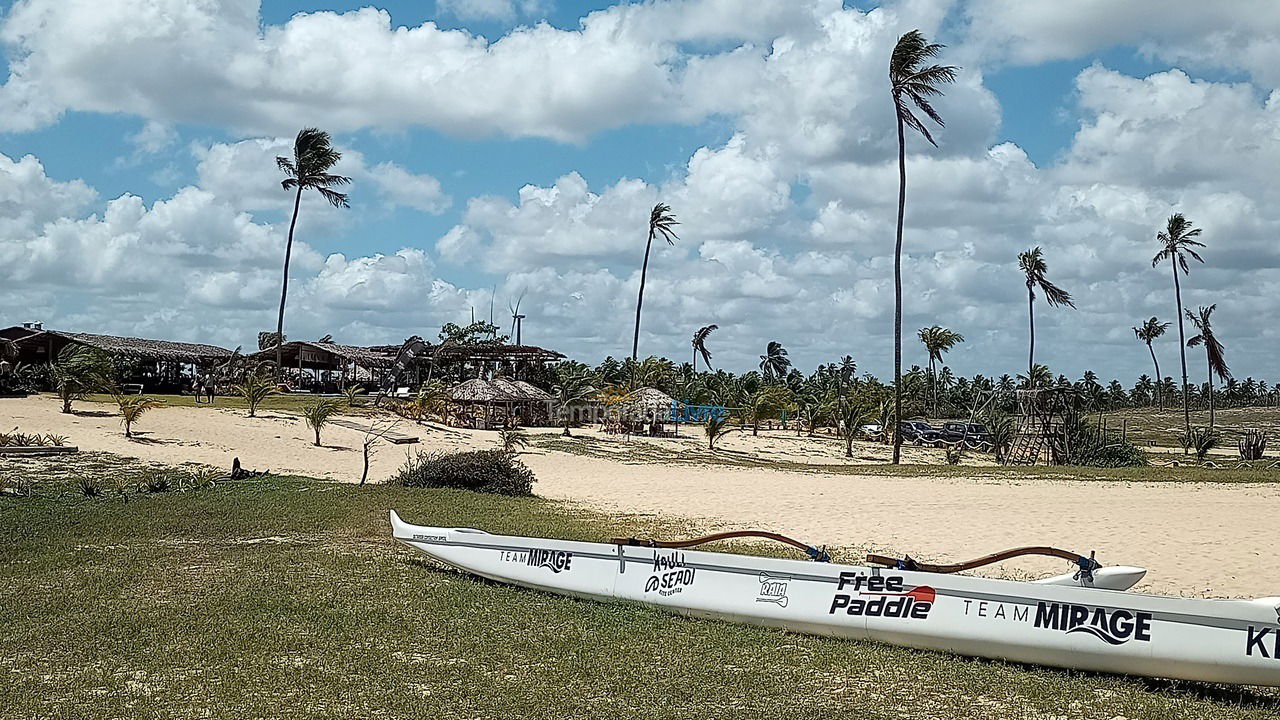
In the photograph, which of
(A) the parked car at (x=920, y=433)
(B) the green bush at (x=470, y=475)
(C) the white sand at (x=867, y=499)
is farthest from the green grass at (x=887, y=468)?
(B) the green bush at (x=470, y=475)

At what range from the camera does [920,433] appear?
36344 millimetres

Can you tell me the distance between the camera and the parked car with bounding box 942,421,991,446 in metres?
34.4

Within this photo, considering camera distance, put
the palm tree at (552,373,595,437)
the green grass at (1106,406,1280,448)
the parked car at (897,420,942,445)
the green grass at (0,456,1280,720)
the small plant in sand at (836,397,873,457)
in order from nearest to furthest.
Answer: the green grass at (0,456,1280,720), the small plant in sand at (836,397,873,457), the palm tree at (552,373,595,437), the parked car at (897,420,942,445), the green grass at (1106,406,1280,448)

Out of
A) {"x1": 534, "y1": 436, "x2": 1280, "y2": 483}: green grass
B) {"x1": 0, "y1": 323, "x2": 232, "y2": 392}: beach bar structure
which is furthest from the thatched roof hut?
{"x1": 534, "y1": 436, "x2": 1280, "y2": 483}: green grass

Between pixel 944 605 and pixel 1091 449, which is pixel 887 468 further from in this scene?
pixel 944 605

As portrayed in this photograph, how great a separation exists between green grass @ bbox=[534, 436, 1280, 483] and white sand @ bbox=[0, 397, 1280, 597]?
1053mm

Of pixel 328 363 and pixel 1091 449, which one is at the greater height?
pixel 328 363

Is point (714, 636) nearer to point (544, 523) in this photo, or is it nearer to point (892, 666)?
point (892, 666)

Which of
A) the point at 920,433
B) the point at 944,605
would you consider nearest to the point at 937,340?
the point at 920,433

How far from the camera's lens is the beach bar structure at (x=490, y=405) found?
32.3 m

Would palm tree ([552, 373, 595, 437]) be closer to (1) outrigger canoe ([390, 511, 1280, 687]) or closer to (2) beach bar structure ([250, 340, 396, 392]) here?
(2) beach bar structure ([250, 340, 396, 392])

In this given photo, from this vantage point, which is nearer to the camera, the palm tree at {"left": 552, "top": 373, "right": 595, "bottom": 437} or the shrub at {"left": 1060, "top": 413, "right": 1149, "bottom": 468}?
the shrub at {"left": 1060, "top": 413, "right": 1149, "bottom": 468}

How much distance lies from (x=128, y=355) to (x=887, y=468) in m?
29.0

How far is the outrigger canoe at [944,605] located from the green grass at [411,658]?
115 millimetres
